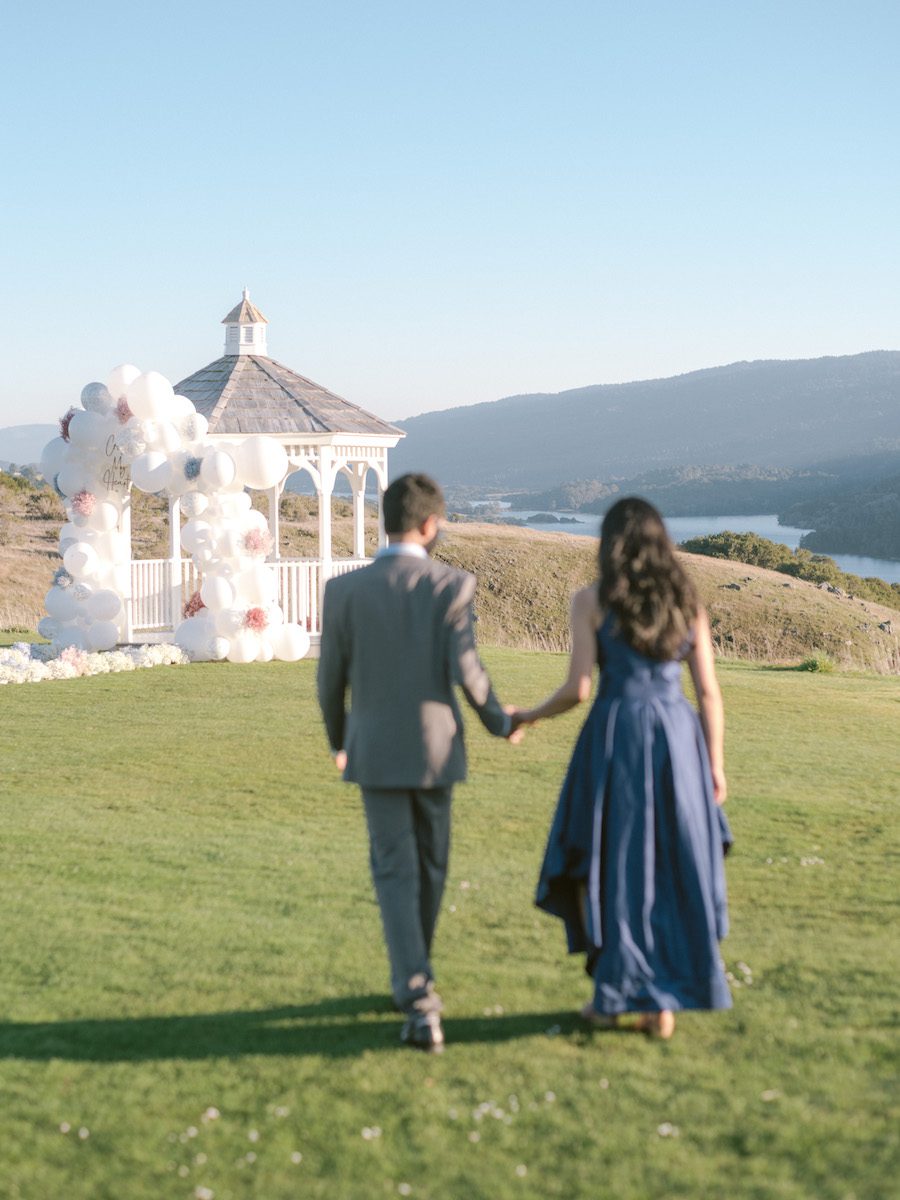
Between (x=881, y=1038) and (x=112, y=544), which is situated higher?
(x=112, y=544)

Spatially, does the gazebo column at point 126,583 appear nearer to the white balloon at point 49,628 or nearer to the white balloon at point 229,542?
the white balloon at point 49,628

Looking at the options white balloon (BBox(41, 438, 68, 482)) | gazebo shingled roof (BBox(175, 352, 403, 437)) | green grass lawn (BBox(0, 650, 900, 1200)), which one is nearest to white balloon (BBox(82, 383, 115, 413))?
white balloon (BBox(41, 438, 68, 482))

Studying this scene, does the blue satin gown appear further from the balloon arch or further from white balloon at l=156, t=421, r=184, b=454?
white balloon at l=156, t=421, r=184, b=454

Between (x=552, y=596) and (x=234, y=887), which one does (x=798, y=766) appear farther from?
(x=552, y=596)

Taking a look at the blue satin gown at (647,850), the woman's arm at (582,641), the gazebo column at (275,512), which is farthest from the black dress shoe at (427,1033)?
the gazebo column at (275,512)

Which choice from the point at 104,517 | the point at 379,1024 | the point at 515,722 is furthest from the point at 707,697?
the point at 104,517

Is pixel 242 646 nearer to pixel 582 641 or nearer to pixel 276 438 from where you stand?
pixel 276 438

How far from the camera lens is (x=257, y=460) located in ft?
61.2

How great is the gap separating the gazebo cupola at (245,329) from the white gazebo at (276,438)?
0.05ft

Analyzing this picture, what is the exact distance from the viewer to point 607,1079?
4.57 metres

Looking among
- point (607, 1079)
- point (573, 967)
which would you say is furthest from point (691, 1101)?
point (573, 967)

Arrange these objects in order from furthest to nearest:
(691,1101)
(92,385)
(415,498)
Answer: (92,385)
(415,498)
(691,1101)

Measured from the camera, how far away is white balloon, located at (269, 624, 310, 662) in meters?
19.2

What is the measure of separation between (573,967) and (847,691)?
12066mm
